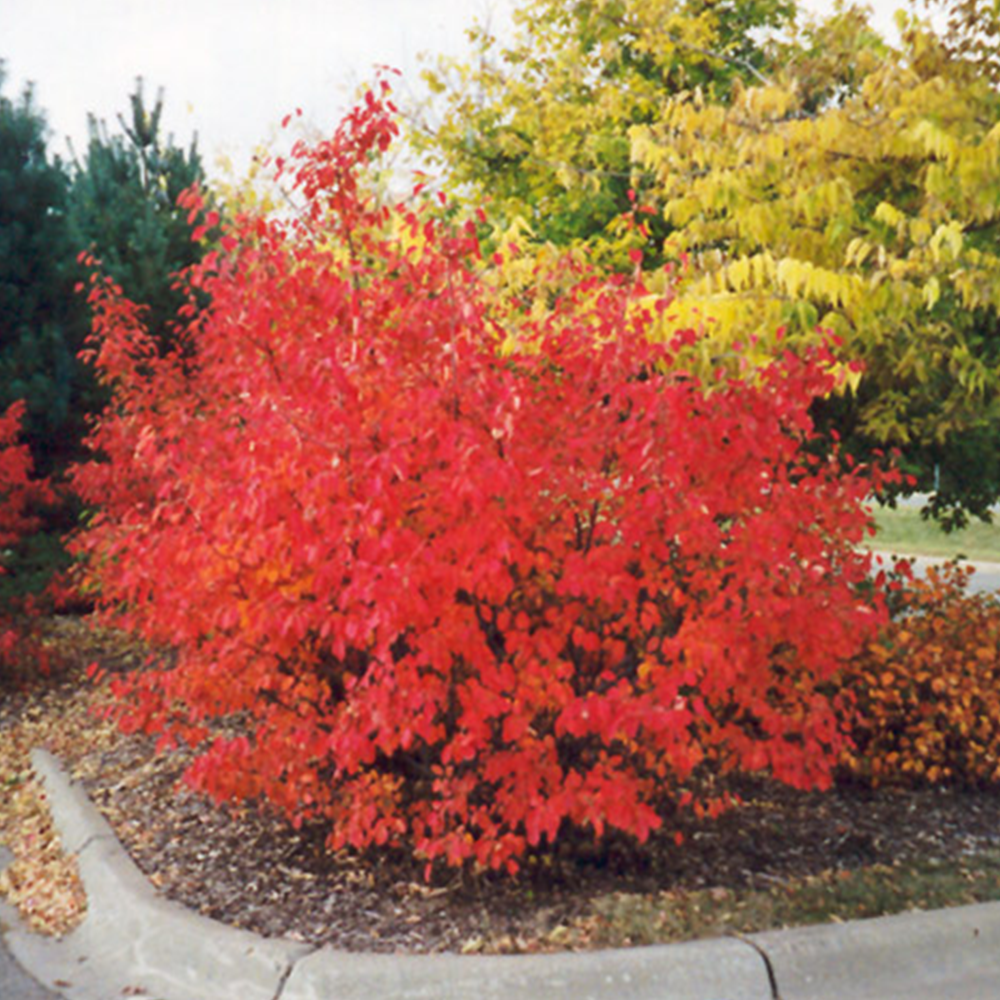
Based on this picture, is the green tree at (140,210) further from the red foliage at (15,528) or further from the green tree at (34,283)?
the red foliage at (15,528)

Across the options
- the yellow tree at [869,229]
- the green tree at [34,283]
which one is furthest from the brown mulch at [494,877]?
the green tree at [34,283]

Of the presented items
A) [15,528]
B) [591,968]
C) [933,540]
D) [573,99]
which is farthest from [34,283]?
[933,540]

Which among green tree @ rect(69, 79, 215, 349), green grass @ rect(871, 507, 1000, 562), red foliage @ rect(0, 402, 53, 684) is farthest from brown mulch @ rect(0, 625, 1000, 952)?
green grass @ rect(871, 507, 1000, 562)

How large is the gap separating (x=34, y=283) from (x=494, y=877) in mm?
8219

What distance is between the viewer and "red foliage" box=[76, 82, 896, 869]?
14.3 ft

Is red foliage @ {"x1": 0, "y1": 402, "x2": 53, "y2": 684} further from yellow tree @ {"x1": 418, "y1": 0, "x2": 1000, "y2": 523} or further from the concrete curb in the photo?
the concrete curb

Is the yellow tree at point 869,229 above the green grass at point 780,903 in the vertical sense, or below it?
above

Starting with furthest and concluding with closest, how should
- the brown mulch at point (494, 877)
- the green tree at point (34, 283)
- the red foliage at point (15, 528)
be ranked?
the green tree at point (34, 283) → the red foliage at point (15, 528) → the brown mulch at point (494, 877)

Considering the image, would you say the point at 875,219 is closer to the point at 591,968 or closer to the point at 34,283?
the point at 591,968

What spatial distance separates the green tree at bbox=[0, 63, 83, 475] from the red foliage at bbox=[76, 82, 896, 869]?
6027 millimetres

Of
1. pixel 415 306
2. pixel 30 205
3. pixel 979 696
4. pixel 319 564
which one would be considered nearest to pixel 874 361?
pixel 979 696

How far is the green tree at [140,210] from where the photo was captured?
495 inches

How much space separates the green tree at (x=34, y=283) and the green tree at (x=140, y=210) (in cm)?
38

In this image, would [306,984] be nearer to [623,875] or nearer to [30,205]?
[623,875]
